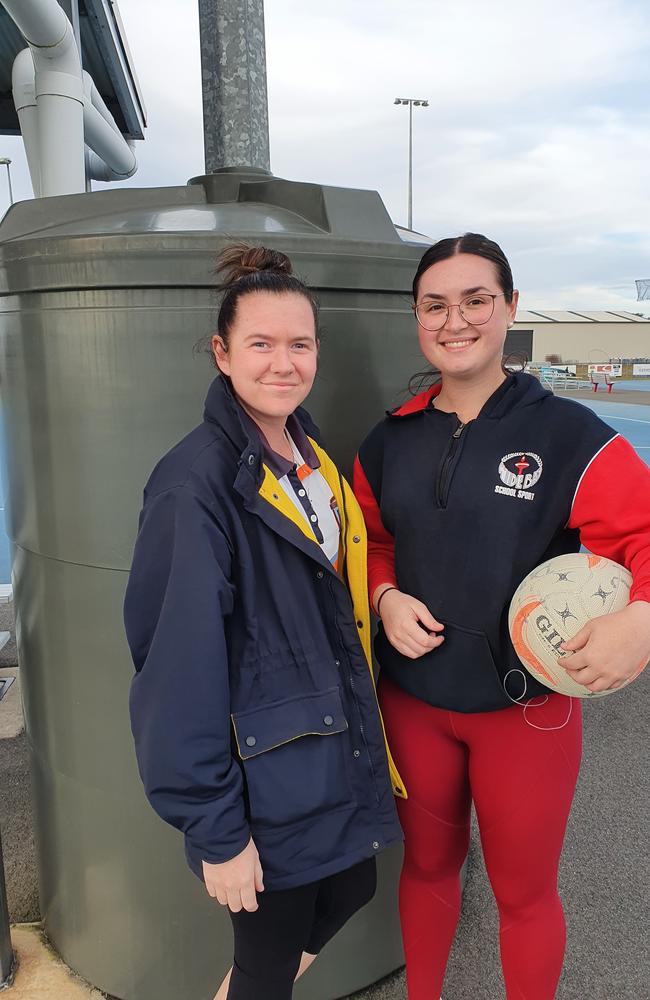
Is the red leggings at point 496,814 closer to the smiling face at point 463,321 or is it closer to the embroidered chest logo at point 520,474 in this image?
the embroidered chest logo at point 520,474

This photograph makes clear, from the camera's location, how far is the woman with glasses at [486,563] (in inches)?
59.9

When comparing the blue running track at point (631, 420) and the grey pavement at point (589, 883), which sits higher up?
the blue running track at point (631, 420)

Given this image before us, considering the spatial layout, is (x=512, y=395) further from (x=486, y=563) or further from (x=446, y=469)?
(x=486, y=563)

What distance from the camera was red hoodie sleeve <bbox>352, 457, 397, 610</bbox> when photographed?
179 centimetres

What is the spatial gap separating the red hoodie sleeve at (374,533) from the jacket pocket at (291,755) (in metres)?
0.44

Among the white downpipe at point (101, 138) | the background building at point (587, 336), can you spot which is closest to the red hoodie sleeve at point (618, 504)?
the white downpipe at point (101, 138)

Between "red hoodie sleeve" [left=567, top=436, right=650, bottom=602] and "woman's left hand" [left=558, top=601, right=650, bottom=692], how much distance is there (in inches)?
3.4

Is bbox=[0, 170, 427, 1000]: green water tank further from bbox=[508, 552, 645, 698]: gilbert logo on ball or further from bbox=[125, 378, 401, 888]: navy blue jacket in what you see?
bbox=[508, 552, 645, 698]: gilbert logo on ball

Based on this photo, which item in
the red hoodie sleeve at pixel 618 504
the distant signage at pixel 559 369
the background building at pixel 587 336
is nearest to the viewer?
the red hoodie sleeve at pixel 618 504

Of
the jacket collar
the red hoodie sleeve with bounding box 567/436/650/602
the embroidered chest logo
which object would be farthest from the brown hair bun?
the red hoodie sleeve with bounding box 567/436/650/602

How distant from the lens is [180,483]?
1.28 m

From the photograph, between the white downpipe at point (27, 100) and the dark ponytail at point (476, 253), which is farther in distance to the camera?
the white downpipe at point (27, 100)

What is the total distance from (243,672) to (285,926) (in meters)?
0.55

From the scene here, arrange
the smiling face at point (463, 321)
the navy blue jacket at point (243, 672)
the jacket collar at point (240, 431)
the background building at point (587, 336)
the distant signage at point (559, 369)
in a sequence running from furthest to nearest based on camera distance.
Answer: the background building at point (587, 336)
the distant signage at point (559, 369)
the smiling face at point (463, 321)
the jacket collar at point (240, 431)
the navy blue jacket at point (243, 672)
